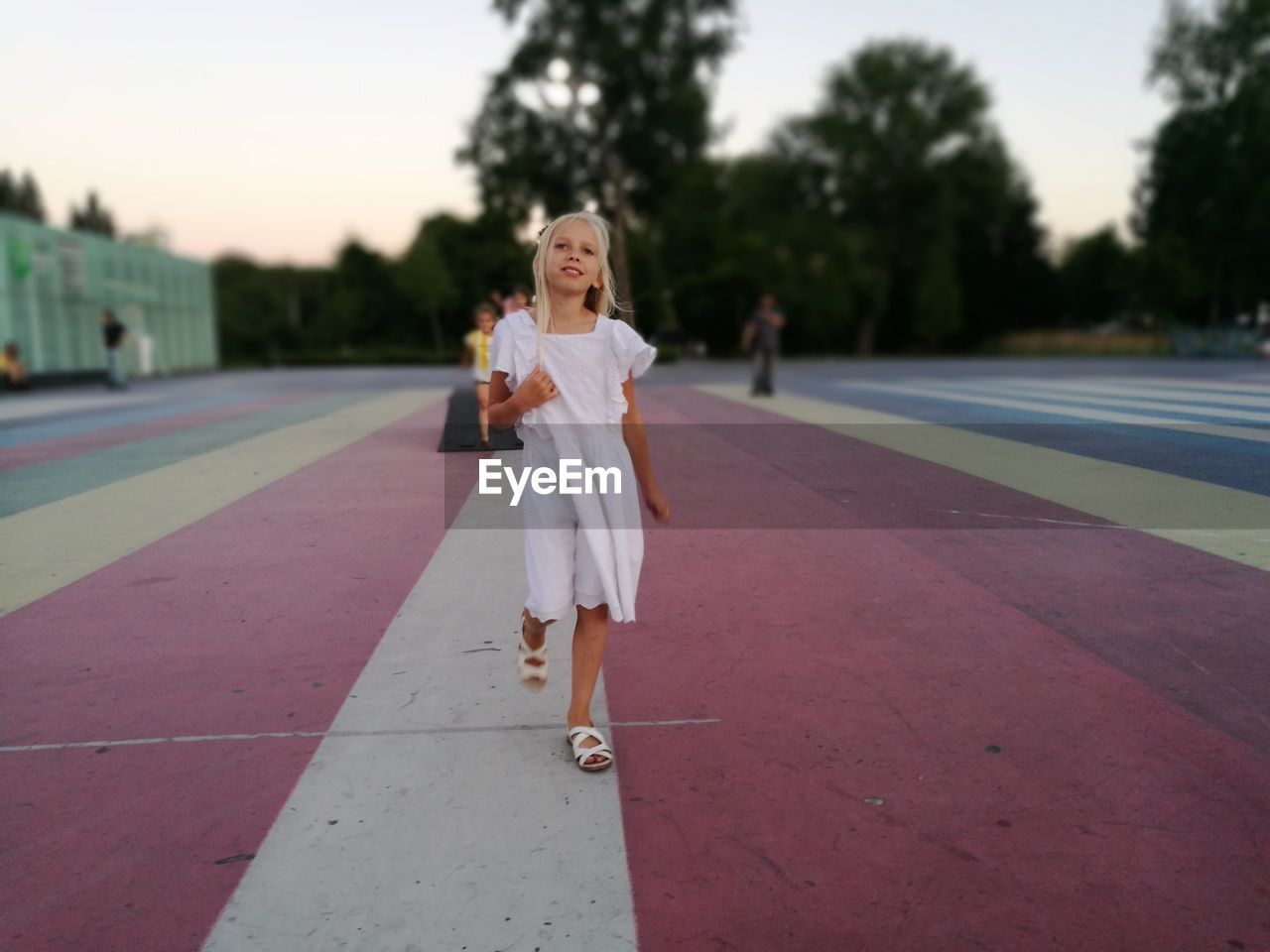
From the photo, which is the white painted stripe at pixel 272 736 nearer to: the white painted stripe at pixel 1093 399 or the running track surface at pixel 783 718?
the running track surface at pixel 783 718

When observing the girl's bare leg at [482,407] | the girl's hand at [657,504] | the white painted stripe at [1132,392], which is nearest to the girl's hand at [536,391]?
the girl's hand at [657,504]

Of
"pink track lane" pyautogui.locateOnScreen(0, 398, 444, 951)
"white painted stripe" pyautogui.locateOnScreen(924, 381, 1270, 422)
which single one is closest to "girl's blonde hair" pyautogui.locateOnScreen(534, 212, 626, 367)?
"pink track lane" pyautogui.locateOnScreen(0, 398, 444, 951)

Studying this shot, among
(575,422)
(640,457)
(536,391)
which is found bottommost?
(640,457)

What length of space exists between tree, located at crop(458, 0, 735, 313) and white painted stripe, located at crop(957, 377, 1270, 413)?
14692mm

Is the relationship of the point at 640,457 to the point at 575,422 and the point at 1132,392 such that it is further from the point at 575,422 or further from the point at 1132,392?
the point at 1132,392

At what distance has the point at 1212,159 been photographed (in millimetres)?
47719

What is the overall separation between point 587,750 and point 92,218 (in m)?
137

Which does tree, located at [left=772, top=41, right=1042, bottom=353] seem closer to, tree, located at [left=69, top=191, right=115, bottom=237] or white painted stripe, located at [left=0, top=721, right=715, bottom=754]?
white painted stripe, located at [left=0, top=721, right=715, bottom=754]

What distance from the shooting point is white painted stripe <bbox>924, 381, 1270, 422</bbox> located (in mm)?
13734

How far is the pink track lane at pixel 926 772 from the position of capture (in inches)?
94.3

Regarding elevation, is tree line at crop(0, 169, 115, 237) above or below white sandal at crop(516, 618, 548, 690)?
above

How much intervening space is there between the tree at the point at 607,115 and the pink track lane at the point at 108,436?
18.5m

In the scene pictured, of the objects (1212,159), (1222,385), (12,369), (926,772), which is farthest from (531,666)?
(1212,159)

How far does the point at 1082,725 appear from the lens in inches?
133
